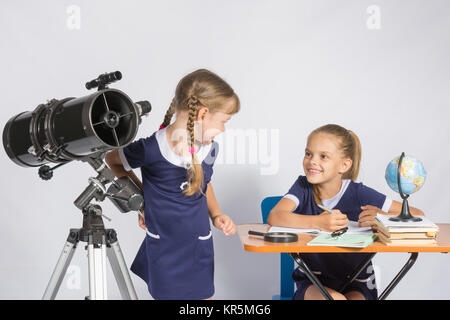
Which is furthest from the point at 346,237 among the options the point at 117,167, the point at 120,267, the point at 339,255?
the point at 117,167

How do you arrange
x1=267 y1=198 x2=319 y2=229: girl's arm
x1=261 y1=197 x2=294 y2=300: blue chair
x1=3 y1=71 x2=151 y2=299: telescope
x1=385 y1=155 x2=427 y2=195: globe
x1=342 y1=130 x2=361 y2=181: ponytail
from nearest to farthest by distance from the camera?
x1=3 y1=71 x2=151 y2=299: telescope < x1=385 y1=155 x2=427 y2=195: globe < x1=267 y1=198 x2=319 y2=229: girl's arm < x1=342 y1=130 x2=361 y2=181: ponytail < x1=261 y1=197 x2=294 y2=300: blue chair

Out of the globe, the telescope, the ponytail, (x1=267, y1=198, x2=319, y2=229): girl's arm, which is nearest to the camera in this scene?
the telescope

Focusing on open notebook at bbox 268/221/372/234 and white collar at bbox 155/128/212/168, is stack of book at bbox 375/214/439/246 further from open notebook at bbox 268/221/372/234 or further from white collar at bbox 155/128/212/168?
white collar at bbox 155/128/212/168

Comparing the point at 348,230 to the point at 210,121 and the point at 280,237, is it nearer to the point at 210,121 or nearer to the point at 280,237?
the point at 280,237

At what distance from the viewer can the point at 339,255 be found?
7.96 feet

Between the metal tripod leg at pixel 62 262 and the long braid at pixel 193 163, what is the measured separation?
1.40 ft

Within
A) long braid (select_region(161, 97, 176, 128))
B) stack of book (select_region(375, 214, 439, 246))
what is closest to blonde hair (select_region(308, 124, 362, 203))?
stack of book (select_region(375, 214, 439, 246))

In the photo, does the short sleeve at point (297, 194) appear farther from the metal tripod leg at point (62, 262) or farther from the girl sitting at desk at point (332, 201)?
the metal tripod leg at point (62, 262)

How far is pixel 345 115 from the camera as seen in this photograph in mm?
3436

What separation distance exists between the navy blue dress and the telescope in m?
0.16

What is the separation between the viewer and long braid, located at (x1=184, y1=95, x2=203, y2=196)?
→ 83.1 inches

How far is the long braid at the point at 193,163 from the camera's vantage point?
2.11 metres

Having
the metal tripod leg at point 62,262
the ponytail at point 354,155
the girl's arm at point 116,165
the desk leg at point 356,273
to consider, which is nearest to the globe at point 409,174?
the desk leg at point 356,273

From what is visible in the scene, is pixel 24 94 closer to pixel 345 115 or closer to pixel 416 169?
pixel 345 115
